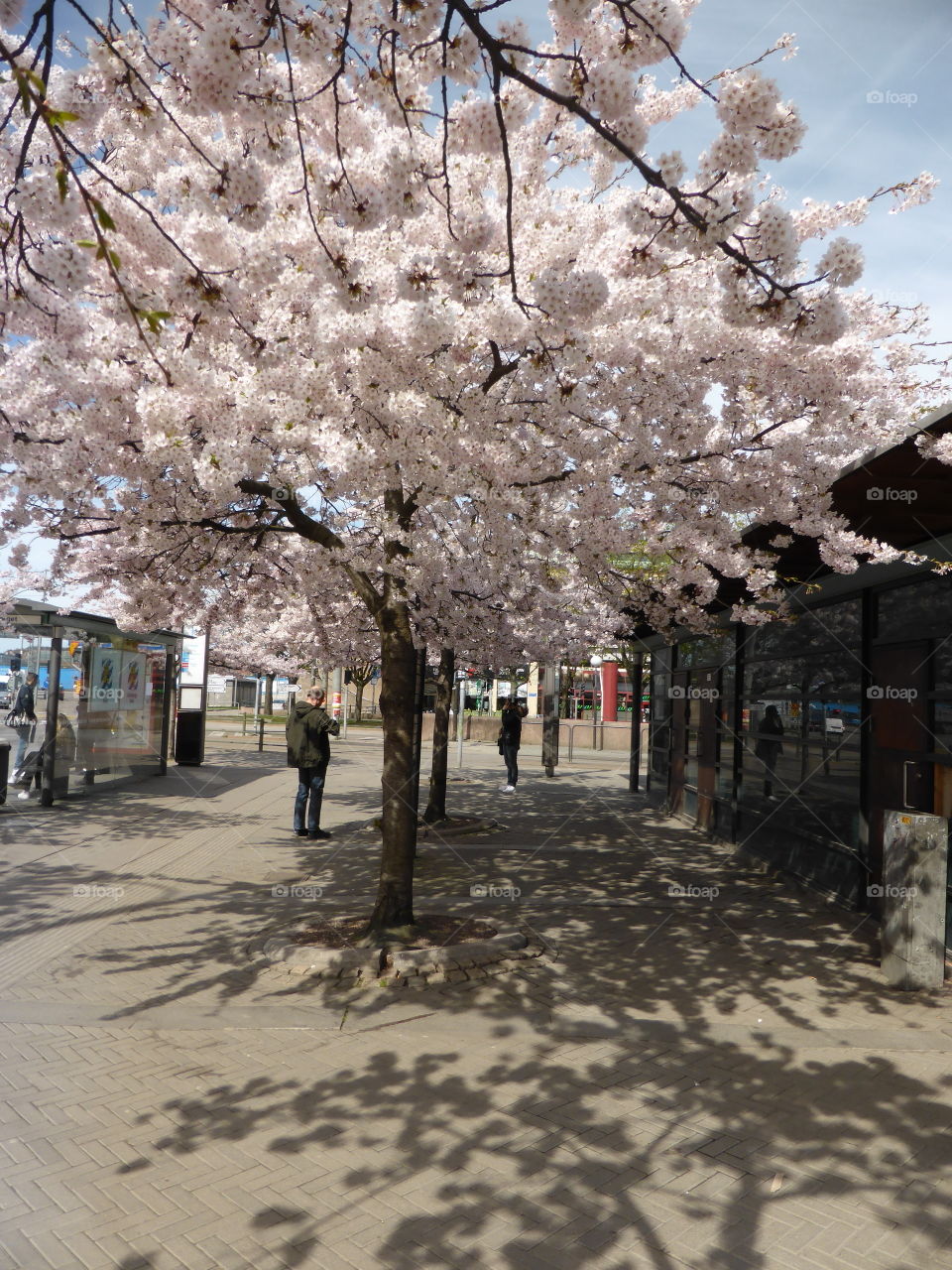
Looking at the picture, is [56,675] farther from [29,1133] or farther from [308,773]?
[29,1133]

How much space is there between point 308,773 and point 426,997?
21.0 feet

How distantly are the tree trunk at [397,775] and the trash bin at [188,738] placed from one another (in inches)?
610

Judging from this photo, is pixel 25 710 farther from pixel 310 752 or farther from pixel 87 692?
pixel 310 752

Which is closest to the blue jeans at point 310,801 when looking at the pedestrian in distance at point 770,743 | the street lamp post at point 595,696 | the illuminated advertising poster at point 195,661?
the pedestrian in distance at point 770,743

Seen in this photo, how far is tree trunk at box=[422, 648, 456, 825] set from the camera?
13184mm

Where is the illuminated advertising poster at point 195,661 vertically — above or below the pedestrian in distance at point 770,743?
above

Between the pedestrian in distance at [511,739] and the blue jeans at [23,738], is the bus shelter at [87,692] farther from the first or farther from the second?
the pedestrian in distance at [511,739]

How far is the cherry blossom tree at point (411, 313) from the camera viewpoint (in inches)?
137

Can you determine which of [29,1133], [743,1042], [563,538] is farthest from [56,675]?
[743,1042]

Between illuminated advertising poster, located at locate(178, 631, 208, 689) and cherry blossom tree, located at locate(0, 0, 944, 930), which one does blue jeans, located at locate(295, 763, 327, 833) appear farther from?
illuminated advertising poster, located at locate(178, 631, 208, 689)

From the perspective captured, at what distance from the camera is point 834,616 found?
9.52m

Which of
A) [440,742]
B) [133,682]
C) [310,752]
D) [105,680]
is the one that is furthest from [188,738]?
[310,752]

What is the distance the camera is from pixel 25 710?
1500cm

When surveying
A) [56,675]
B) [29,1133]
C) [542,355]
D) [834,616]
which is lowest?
[29,1133]
